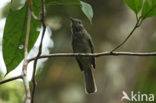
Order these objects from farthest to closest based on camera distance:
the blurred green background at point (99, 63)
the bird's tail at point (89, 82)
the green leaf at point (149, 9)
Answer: the blurred green background at point (99, 63) < the bird's tail at point (89, 82) < the green leaf at point (149, 9)

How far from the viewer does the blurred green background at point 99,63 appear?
192 inches

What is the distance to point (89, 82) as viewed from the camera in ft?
14.9

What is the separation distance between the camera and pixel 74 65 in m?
5.22

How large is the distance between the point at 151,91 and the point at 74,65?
135 centimetres

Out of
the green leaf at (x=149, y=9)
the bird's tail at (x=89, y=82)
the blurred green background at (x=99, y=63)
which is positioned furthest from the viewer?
the blurred green background at (x=99, y=63)

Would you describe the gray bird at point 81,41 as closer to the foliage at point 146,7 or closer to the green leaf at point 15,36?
the green leaf at point 15,36

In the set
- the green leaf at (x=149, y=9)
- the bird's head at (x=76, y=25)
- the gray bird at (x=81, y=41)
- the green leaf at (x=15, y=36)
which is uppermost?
the green leaf at (x=149, y=9)

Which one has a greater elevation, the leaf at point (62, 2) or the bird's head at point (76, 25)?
the leaf at point (62, 2)

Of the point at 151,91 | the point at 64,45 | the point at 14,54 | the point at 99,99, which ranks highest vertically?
the point at 14,54

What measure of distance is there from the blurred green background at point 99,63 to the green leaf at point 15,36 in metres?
2.61

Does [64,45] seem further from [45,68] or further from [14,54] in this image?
[14,54]

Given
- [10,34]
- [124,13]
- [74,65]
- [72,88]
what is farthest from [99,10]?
[10,34]

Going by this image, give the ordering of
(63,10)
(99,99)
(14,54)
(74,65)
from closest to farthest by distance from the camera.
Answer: (14,54) < (99,99) < (74,65) < (63,10)

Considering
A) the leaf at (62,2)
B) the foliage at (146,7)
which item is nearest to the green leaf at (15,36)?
the leaf at (62,2)
